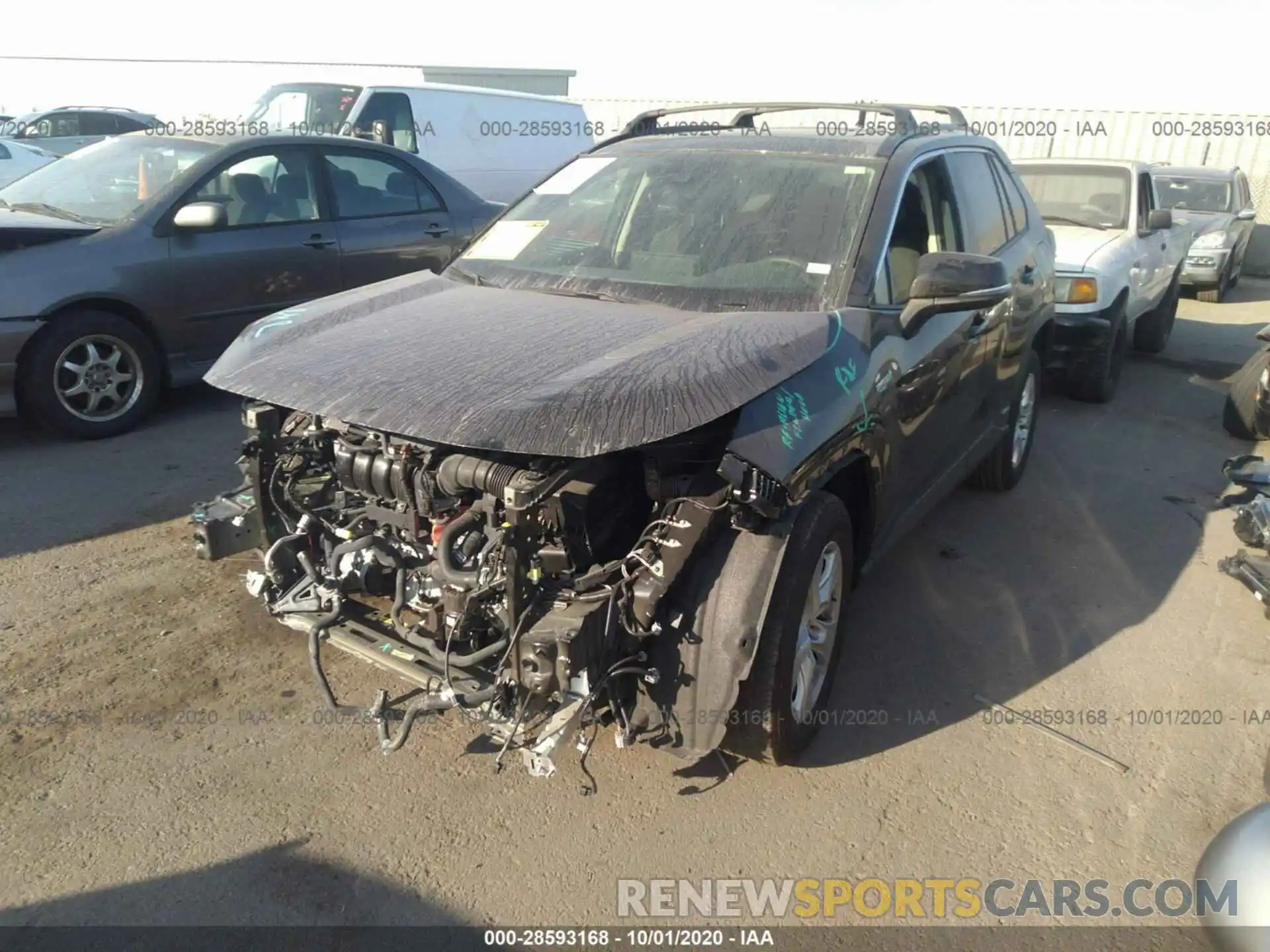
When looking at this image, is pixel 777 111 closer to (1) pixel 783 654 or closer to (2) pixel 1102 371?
(1) pixel 783 654

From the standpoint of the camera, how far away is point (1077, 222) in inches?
312

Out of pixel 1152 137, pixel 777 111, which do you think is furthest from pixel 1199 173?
pixel 777 111

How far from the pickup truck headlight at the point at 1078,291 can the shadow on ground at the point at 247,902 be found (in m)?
6.25

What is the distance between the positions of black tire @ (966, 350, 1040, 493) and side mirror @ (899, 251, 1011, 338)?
169 cm

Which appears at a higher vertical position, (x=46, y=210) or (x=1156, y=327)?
(x=46, y=210)

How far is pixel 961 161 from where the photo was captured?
437cm

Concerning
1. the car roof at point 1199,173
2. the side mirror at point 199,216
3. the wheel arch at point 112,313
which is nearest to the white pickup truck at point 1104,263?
the car roof at point 1199,173

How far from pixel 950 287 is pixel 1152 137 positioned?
16424 millimetres

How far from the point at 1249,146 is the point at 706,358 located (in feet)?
57.9

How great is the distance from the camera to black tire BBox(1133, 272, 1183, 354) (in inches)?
352

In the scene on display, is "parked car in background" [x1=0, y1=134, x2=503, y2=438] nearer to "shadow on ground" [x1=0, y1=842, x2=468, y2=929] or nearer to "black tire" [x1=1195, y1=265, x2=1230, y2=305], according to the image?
"shadow on ground" [x1=0, y1=842, x2=468, y2=929]

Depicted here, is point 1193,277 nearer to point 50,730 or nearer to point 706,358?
point 706,358

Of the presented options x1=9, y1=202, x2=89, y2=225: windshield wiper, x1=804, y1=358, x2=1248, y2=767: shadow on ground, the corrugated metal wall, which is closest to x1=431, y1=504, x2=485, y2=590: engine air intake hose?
x1=804, y1=358, x2=1248, y2=767: shadow on ground

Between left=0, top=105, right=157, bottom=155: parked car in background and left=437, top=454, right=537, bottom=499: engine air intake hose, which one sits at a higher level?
left=0, top=105, right=157, bottom=155: parked car in background
